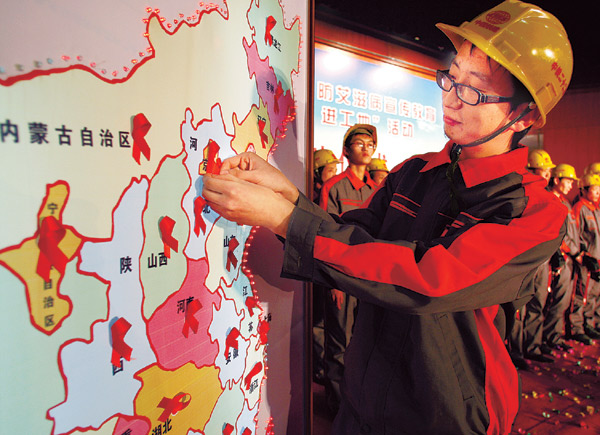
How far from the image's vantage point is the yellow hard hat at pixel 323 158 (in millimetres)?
3774

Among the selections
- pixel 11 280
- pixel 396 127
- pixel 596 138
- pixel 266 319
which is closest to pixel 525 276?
pixel 266 319

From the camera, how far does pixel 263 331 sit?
1017mm

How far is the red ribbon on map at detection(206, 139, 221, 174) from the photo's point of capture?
0.77 m

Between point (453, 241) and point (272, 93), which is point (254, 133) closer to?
point (272, 93)

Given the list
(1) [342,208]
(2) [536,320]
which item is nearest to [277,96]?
(1) [342,208]

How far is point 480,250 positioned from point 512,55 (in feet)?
1.44

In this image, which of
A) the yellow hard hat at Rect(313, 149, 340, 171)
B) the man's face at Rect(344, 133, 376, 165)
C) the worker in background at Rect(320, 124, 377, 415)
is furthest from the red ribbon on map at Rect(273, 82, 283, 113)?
the yellow hard hat at Rect(313, 149, 340, 171)

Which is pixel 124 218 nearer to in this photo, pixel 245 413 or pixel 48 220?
pixel 48 220

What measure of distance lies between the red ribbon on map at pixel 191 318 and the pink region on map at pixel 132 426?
0.15 meters

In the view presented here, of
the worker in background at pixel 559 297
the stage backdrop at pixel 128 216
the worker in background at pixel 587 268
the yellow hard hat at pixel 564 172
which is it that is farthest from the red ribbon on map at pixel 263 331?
the yellow hard hat at pixel 564 172

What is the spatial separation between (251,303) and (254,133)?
15.3 inches

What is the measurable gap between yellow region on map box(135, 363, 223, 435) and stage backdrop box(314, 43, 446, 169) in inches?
139

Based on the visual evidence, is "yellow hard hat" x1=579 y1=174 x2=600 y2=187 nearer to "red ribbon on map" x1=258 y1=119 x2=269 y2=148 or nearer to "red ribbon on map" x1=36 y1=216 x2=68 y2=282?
"red ribbon on map" x1=258 y1=119 x2=269 y2=148

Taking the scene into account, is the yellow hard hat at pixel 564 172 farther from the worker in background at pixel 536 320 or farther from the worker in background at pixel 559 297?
the worker in background at pixel 536 320
